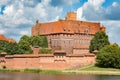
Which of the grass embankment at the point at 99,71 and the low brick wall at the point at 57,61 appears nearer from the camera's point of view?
the grass embankment at the point at 99,71

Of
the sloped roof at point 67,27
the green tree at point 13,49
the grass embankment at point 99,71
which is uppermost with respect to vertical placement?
the sloped roof at point 67,27

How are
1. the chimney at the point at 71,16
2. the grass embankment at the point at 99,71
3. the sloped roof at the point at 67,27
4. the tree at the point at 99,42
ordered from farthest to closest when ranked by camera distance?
the chimney at the point at 71,16
the sloped roof at the point at 67,27
the tree at the point at 99,42
the grass embankment at the point at 99,71

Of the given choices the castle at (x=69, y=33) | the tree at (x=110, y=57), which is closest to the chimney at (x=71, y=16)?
the castle at (x=69, y=33)

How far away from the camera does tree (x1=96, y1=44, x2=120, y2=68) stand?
224 ft

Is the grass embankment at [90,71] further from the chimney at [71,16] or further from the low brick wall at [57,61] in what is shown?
the chimney at [71,16]

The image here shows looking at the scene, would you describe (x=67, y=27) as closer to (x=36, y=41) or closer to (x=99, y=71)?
(x=36, y=41)

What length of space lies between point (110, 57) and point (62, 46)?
24.5 meters

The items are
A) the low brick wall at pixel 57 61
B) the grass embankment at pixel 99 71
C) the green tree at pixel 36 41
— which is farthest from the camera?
the green tree at pixel 36 41

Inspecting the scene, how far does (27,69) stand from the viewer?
69188 millimetres

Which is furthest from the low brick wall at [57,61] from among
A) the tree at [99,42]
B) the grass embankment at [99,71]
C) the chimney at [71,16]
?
the chimney at [71,16]

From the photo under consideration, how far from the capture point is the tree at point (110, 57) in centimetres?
6812

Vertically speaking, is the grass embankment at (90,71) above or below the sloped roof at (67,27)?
below

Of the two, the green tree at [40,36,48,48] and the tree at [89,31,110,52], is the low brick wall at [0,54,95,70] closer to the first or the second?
the tree at [89,31,110,52]

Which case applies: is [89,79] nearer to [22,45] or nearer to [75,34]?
[22,45]
